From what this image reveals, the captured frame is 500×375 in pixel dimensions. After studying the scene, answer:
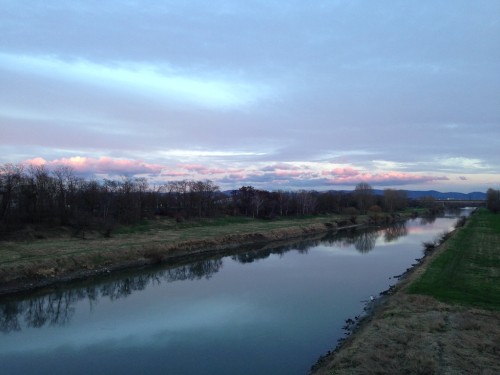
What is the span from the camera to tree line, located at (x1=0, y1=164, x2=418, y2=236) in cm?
3803

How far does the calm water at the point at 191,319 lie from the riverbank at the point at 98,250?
1.84 meters

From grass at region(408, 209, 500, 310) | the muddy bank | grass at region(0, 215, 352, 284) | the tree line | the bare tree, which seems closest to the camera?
grass at region(408, 209, 500, 310)

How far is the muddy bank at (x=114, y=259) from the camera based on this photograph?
22.8m

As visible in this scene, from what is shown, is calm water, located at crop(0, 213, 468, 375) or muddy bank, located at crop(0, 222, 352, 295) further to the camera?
muddy bank, located at crop(0, 222, 352, 295)

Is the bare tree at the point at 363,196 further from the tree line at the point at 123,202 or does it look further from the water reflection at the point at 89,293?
the water reflection at the point at 89,293

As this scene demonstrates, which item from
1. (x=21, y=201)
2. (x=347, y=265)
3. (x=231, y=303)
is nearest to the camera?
(x=231, y=303)

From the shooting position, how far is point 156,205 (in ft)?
207

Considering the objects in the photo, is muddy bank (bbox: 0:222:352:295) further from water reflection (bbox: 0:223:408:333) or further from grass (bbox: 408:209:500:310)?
grass (bbox: 408:209:500:310)

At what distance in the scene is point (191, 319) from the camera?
55.7ft

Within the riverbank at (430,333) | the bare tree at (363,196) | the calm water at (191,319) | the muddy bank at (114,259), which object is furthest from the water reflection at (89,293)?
the bare tree at (363,196)

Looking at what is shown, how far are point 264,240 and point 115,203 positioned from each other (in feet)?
61.5

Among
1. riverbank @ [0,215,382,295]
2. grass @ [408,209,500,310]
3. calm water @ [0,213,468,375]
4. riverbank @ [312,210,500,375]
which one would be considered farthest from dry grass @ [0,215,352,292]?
grass @ [408,209,500,310]

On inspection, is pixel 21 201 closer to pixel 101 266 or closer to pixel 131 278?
pixel 101 266

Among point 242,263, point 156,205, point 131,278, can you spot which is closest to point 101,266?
point 131,278
